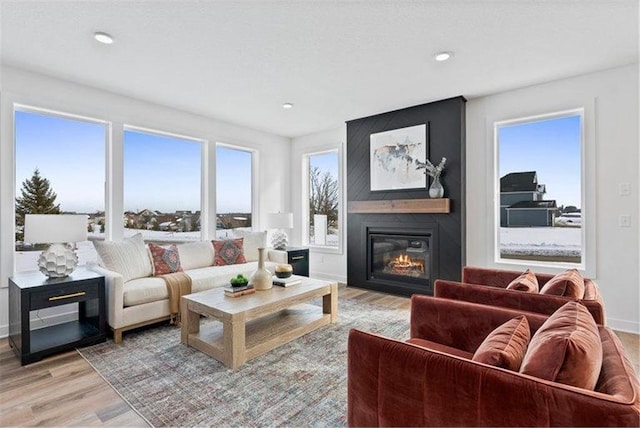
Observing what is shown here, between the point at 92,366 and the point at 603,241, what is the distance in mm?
4791

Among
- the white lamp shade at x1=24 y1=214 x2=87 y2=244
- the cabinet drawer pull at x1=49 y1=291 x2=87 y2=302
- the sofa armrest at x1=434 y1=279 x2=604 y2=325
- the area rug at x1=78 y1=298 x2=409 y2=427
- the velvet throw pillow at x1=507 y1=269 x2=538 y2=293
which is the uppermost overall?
the white lamp shade at x1=24 y1=214 x2=87 y2=244

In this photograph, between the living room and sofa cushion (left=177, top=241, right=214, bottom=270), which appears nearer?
the living room

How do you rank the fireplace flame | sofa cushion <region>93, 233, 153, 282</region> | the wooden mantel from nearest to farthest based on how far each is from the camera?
sofa cushion <region>93, 233, 153, 282</region>, the wooden mantel, the fireplace flame

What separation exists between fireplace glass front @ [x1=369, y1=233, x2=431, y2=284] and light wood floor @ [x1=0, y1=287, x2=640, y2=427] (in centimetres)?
220

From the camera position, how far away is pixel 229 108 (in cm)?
447

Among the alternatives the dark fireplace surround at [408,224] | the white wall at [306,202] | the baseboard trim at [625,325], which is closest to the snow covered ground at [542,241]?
the dark fireplace surround at [408,224]

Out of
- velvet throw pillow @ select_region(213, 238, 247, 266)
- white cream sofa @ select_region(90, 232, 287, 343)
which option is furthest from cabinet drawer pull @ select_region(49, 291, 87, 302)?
velvet throw pillow @ select_region(213, 238, 247, 266)

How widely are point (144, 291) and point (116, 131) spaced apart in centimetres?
204

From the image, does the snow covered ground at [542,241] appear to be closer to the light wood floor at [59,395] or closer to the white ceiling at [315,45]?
the light wood floor at [59,395]

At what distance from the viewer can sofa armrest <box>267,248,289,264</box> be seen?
4795 millimetres

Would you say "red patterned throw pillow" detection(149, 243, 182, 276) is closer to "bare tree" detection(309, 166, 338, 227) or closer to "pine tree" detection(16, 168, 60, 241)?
"pine tree" detection(16, 168, 60, 241)

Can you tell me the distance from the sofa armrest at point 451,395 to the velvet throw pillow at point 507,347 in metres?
0.11

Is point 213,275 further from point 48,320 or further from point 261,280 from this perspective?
point 48,320

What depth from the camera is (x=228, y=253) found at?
173 inches
